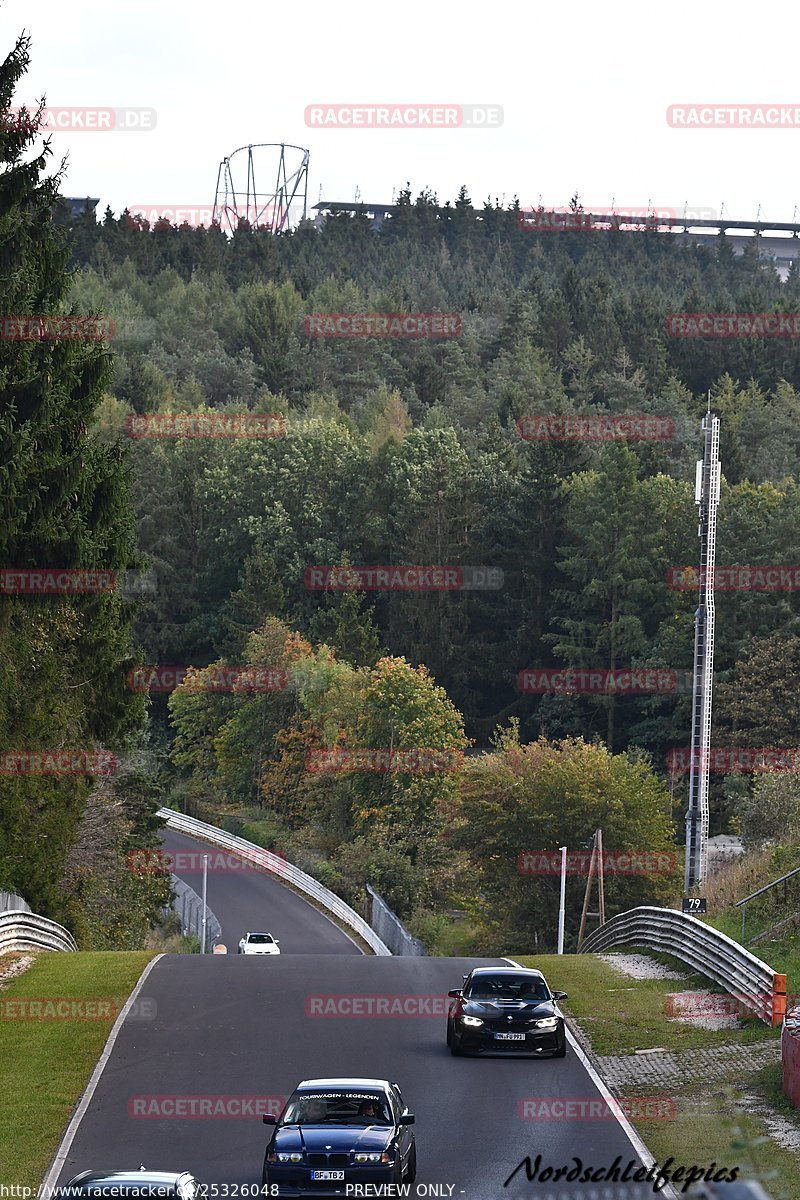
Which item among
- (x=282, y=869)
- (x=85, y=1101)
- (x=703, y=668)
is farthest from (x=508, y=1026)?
(x=282, y=869)

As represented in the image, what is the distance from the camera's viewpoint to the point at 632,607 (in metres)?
100

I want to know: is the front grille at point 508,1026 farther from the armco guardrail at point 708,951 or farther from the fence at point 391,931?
the fence at point 391,931

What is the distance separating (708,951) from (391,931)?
109 feet

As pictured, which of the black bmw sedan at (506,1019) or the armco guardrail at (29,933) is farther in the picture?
the armco guardrail at (29,933)

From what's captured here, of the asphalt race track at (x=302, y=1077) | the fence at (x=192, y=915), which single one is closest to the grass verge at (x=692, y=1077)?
the asphalt race track at (x=302, y=1077)

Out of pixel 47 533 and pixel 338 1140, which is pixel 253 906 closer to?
pixel 47 533

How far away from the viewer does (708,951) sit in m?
30.2

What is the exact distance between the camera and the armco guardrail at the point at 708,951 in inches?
996

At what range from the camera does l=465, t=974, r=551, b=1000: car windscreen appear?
78.1 feet

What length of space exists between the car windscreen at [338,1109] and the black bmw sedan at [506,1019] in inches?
267

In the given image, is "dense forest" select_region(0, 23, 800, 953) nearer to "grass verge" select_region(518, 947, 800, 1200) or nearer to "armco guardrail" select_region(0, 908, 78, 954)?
"armco guardrail" select_region(0, 908, 78, 954)

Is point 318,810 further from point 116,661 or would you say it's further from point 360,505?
point 116,661

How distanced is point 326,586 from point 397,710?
2748 cm

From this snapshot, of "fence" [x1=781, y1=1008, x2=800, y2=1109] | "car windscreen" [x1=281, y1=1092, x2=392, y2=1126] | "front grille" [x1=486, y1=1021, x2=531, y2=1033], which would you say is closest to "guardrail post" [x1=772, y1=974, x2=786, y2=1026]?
"fence" [x1=781, y1=1008, x2=800, y2=1109]
